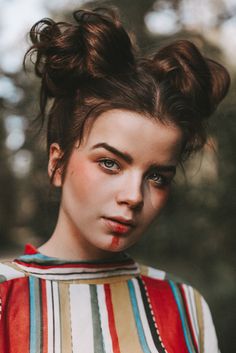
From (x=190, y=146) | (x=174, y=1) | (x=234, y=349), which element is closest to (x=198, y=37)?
(x=174, y=1)

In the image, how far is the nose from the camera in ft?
3.42

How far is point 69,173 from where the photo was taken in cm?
111

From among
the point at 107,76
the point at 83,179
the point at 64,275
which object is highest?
the point at 107,76

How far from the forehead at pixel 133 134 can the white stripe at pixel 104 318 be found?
305mm

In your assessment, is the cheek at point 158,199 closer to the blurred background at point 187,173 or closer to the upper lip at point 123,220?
the upper lip at point 123,220

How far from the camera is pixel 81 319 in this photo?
3.66 feet

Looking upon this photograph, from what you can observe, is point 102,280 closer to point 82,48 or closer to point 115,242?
point 115,242

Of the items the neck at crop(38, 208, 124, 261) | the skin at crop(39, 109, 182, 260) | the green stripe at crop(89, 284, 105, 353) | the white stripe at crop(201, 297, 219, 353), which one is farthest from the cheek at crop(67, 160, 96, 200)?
the white stripe at crop(201, 297, 219, 353)

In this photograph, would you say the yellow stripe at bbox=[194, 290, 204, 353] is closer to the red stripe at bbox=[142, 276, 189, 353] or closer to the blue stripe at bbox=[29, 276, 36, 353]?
the red stripe at bbox=[142, 276, 189, 353]

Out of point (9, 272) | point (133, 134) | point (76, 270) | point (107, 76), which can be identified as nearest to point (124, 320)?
point (76, 270)

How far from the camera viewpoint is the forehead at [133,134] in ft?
3.44

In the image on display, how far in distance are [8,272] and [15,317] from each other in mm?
91

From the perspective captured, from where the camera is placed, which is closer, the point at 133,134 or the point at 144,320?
the point at 133,134

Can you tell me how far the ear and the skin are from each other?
0.11 ft
